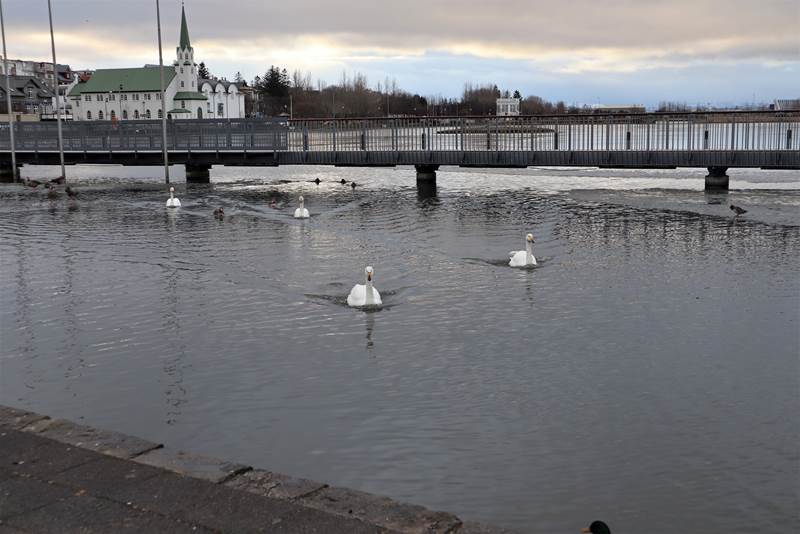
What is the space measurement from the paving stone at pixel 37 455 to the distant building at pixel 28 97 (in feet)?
537

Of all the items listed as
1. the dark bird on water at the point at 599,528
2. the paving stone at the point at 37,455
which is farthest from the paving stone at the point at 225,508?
the dark bird on water at the point at 599,528

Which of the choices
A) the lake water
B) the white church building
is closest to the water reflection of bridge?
the lake water

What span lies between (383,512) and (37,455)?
3342mm

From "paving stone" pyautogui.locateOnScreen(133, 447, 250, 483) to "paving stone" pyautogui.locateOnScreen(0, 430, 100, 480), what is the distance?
523 millimetres

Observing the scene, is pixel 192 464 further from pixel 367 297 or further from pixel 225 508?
pixel 367 297

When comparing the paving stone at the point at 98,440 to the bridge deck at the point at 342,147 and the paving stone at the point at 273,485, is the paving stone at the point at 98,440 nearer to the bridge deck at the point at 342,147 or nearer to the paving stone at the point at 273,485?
the paving stone at the point at 273,485

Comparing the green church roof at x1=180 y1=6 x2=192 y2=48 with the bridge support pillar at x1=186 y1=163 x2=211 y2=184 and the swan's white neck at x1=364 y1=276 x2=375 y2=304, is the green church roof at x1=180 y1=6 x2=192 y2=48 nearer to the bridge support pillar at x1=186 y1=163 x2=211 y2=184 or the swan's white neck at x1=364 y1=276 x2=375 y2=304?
the bridge support pillar at x1=186 y1=163 x2=211 y2=184

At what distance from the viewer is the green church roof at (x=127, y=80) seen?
155 meters

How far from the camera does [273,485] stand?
7379mm

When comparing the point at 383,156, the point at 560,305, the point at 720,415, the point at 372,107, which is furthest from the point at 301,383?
the point at 372,107

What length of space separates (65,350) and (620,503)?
9.11 meters

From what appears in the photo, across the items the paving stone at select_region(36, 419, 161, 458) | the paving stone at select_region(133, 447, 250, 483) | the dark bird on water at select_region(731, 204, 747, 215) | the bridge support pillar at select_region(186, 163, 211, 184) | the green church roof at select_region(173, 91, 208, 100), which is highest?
the green church roof at select_region(173, 91, 208, 100)

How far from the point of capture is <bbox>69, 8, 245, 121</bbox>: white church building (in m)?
155

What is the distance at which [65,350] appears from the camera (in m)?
13.4
